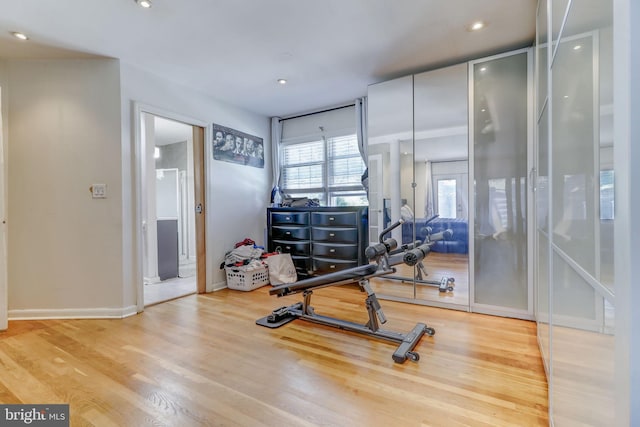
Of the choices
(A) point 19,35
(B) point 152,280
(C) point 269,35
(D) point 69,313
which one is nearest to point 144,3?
(C) point 269,35

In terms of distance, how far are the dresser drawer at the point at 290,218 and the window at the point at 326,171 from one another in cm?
61

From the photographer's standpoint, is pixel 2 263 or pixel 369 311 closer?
pixel 369 311

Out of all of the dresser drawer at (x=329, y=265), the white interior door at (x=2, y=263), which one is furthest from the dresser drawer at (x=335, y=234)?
the white interior door at (x=2, y=263)

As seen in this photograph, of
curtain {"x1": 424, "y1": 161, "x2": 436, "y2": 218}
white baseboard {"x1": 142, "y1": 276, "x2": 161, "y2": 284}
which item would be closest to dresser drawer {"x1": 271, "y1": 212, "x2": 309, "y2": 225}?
curtain {"x1": 424, "y1": 161, "x2": 436, "y2": 218}

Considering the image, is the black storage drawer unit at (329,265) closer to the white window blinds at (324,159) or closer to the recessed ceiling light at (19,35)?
the white window blinds at (324,159)

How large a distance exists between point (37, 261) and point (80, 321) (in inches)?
30.4

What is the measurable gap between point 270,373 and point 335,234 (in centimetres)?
228

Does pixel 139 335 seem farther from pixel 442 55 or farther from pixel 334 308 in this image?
pixel 442 55

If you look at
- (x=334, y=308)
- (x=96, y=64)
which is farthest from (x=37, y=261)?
(x=334, y=308)

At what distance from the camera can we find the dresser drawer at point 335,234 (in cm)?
389

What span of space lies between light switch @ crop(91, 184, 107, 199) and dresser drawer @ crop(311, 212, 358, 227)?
245 centimetres

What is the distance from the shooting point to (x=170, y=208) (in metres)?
6.64

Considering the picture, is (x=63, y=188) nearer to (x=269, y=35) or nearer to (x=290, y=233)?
(x=269, y=35)

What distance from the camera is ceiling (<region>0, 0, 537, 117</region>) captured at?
2.19 m
